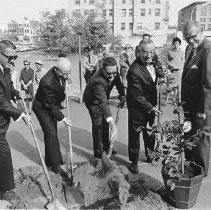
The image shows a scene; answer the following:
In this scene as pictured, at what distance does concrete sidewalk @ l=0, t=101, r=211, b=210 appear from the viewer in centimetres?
428

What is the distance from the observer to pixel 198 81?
13.5 feet

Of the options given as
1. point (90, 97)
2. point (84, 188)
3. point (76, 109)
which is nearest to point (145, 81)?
point (90, 97)

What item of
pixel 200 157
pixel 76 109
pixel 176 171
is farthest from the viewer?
pixel 76 109

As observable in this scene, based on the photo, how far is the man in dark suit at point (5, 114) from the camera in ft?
12.5

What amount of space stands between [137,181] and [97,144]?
1.06 meters

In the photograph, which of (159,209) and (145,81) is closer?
(159,209)

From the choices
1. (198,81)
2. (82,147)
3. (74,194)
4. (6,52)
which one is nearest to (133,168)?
(74,194)

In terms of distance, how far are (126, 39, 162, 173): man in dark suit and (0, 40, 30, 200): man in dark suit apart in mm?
1605

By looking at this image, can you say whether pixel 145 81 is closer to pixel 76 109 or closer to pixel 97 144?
pixel 97 144

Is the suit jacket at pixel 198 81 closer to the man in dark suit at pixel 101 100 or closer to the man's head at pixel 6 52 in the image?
the man in dark suit at pixel 101 100

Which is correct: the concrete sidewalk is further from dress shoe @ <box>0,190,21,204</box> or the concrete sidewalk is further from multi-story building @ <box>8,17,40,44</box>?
multi-story building @ <box>8,17,40,44</box>

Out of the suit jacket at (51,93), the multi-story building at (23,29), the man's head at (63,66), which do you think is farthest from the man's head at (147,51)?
the multi-story building at (23,29)

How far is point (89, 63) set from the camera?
30.3 ft

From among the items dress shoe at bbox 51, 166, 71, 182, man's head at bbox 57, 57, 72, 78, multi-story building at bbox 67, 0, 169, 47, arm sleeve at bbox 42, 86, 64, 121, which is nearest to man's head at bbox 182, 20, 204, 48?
man's head at bbox 57, 57, 72, 78
